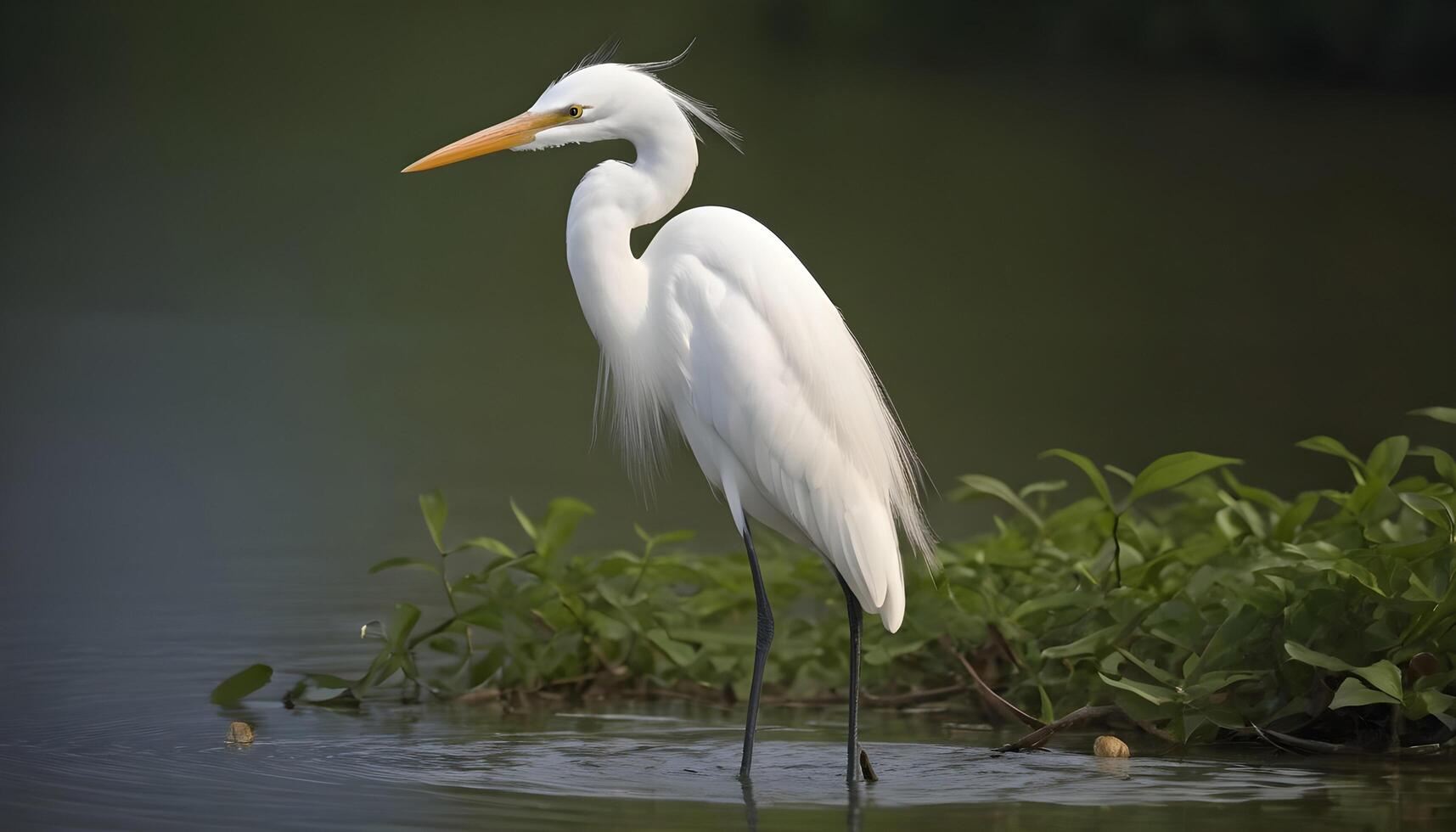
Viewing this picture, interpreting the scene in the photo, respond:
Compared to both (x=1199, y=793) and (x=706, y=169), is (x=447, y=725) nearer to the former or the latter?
(x=1199, y=793)

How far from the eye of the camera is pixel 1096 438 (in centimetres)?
620

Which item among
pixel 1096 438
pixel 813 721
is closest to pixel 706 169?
pixel 1096 438

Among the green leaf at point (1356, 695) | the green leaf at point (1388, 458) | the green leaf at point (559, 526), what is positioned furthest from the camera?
the green leaf at point (559, 526)

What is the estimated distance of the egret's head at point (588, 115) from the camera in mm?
2652

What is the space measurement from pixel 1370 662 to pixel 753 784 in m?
0.95

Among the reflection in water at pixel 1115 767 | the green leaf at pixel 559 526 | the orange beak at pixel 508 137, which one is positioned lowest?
the reflection in water at pixel 1115 767

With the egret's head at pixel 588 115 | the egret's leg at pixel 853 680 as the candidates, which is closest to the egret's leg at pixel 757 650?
the egret's leg at pixel 853 680

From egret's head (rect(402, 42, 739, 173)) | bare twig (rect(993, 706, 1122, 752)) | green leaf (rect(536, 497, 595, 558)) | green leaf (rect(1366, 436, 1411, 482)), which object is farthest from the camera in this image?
green leaf (rect(536, 497, 595, 558))

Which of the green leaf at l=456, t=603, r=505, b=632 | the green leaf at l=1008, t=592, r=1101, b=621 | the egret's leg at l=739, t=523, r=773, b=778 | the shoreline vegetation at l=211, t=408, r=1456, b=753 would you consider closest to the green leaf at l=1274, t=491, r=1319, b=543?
the shoreline vegetation at l=211, t=408, r=1456, b=753

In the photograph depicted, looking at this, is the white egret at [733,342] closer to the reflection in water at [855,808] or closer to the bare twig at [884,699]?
the reflection in water at [855,808]

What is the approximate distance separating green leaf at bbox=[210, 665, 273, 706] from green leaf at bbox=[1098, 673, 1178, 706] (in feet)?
4.46

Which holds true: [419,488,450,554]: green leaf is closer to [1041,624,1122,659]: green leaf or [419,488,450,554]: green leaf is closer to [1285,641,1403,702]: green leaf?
[1041,624,1122,659]: green leaf

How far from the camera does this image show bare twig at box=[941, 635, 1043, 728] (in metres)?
2.71

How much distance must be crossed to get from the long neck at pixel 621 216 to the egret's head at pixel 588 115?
15mm
